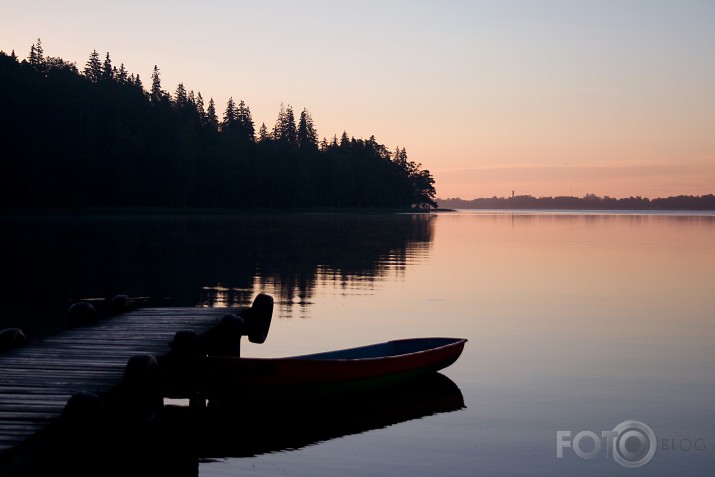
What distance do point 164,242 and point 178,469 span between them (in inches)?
2320

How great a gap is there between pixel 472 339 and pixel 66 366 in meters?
15.3

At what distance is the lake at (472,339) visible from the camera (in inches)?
577

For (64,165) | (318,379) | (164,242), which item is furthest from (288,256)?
(64,165)

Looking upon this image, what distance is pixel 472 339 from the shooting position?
1041 inches

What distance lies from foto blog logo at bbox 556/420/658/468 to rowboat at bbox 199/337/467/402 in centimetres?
421

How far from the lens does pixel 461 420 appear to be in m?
16.8

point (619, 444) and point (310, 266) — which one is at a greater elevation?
point (310, 266)

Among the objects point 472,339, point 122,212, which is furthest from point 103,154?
point 472,339

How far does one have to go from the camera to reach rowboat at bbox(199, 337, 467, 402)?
16.3 m

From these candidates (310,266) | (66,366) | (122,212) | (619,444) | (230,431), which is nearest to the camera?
(66,366)

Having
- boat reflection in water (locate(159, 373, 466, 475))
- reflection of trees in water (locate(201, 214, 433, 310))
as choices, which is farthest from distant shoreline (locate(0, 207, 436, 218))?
boat reflection in water (locate(159, 373, 466, 475))

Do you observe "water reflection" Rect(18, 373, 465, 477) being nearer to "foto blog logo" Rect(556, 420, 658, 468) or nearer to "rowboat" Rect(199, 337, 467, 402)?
"rowboat" Rect(199, 337, 467, 402)

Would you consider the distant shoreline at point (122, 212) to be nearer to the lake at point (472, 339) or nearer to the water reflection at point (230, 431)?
the lake at point (472, 339)

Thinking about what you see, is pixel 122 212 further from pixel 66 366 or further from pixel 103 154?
pixel 66 366
